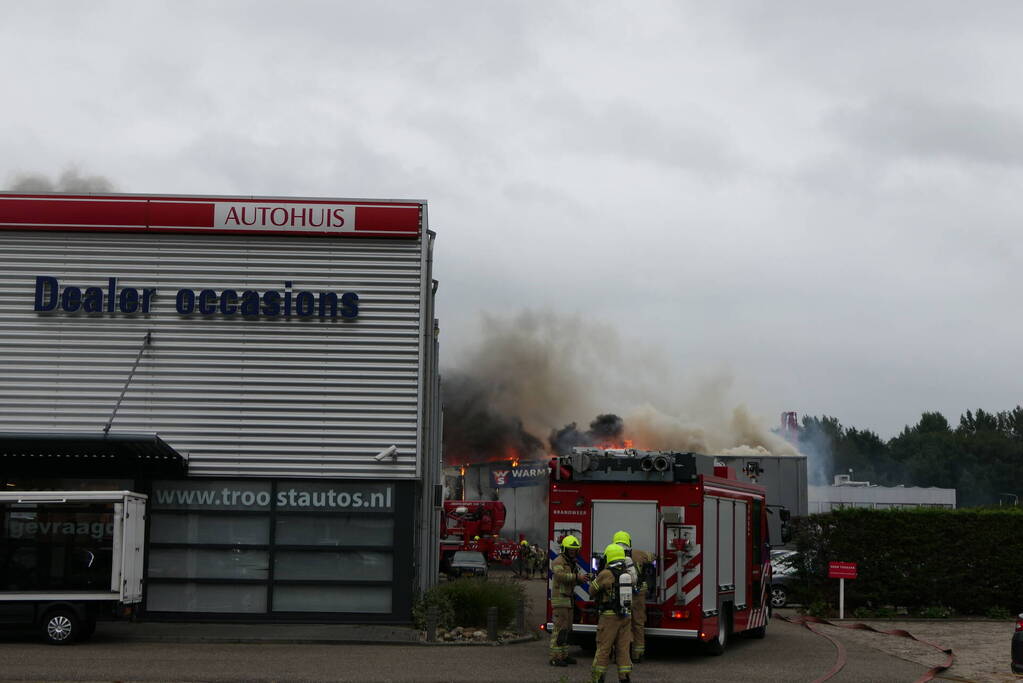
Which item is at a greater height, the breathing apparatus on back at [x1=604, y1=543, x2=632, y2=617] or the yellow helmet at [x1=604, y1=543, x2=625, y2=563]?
the yellow helmet at [x1=604, y1=543, x2=625, y2=563]

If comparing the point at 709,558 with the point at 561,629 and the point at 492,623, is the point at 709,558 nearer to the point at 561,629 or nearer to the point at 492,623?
the point at 561,629

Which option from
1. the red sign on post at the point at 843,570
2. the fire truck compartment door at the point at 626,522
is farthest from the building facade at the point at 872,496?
the fire truck compartment door at the point at 626,522

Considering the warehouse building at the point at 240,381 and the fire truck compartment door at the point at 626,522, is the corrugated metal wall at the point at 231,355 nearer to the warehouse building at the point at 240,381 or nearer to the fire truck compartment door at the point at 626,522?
the warehouse building at the point at 240,381

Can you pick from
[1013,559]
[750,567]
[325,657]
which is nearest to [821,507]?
[1013,559]

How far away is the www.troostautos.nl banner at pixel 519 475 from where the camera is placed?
40.1 m

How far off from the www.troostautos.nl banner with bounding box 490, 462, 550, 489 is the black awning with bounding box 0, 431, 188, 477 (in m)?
20.0

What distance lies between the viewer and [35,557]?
1781 cm

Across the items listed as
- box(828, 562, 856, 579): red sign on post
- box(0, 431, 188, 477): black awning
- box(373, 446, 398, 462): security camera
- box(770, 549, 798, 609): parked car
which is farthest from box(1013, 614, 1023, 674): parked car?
box(770, 549, 798, 609): parked car

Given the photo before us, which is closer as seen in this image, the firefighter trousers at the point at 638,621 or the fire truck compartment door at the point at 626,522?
the firefighter trousers at the point at 638,621

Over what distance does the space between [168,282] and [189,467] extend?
338 cm

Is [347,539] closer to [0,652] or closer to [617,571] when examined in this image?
[0,652]

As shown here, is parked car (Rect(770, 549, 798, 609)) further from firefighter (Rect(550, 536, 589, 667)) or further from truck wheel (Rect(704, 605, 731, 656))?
firefighter (Rect(550, 536, 589, 667))

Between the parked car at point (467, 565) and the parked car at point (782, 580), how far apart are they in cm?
832

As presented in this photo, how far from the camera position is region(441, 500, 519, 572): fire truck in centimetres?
4009
